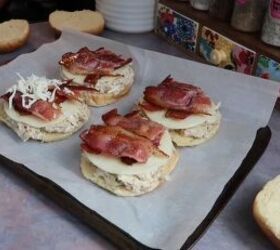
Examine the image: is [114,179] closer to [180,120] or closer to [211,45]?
[180,120]

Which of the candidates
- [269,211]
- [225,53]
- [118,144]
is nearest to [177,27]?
[225,53]

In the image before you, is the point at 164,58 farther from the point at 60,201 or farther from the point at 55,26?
the point at 60,201

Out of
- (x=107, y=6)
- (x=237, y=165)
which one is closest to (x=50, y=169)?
(x=237, y=165)

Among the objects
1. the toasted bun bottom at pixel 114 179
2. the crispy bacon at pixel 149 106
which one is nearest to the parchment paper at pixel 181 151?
the toasted bun bottom at pixel 114 179

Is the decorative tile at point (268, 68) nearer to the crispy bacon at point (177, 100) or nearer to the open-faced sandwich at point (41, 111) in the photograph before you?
the crispy bacon at point (177, 100)

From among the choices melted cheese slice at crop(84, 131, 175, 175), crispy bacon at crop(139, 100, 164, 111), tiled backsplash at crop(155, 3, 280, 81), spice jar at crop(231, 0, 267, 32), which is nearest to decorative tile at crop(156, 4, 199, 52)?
tiled backsplash at crop(155, 3, 280, 81)

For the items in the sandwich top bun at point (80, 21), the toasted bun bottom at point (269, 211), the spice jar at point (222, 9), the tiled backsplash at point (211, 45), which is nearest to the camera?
the toasted bun bottom at point (269, 211)
